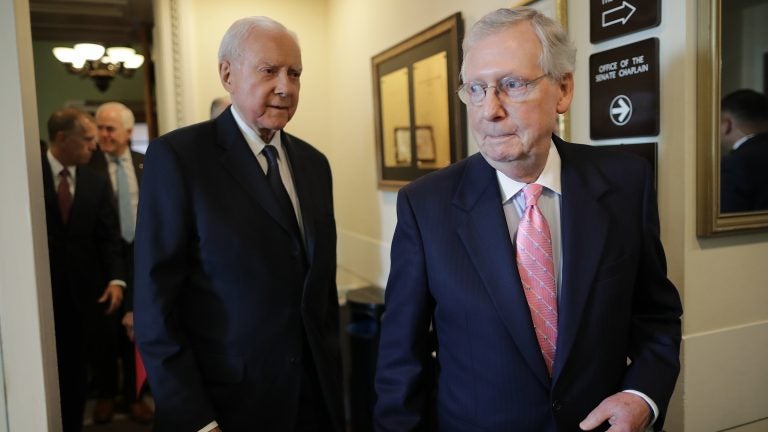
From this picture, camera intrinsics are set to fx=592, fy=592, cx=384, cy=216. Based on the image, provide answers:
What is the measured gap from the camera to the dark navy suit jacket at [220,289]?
4.59 feet

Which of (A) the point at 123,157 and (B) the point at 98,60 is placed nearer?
(A) the point at 123,157

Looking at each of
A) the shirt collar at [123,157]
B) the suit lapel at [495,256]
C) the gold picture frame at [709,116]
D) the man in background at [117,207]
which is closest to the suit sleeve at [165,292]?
the suit lapel at [495,256]

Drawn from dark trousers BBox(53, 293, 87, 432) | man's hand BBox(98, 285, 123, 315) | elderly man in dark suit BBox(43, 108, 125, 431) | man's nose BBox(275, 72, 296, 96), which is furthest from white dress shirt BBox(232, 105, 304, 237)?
man's hand BBox(98, 285, 123, 315)

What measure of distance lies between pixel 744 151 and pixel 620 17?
501 mm

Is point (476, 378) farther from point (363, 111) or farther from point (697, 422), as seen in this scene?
point (363, 111)

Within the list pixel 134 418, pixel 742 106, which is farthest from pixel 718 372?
pixel 134 418

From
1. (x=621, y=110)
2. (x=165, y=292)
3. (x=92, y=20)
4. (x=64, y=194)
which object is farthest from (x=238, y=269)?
(x=92, y=20)

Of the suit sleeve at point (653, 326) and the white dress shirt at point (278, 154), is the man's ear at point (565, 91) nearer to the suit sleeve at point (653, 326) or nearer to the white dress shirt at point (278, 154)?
the suit sleeve at point (653, 326)

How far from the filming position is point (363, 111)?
3.90 meters

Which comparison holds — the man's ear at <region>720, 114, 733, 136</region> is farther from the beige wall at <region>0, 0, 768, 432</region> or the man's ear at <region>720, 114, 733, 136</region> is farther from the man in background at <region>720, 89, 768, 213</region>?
the beige wall at <region>0, 0, 768, 432</region>

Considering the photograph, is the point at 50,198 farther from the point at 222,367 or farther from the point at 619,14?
the point at 619,14

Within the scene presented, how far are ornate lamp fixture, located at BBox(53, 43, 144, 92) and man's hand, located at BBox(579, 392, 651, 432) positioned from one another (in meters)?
5.75

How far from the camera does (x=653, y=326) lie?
1.29 m

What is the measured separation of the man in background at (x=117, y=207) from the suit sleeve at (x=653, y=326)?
2863 millimetres
